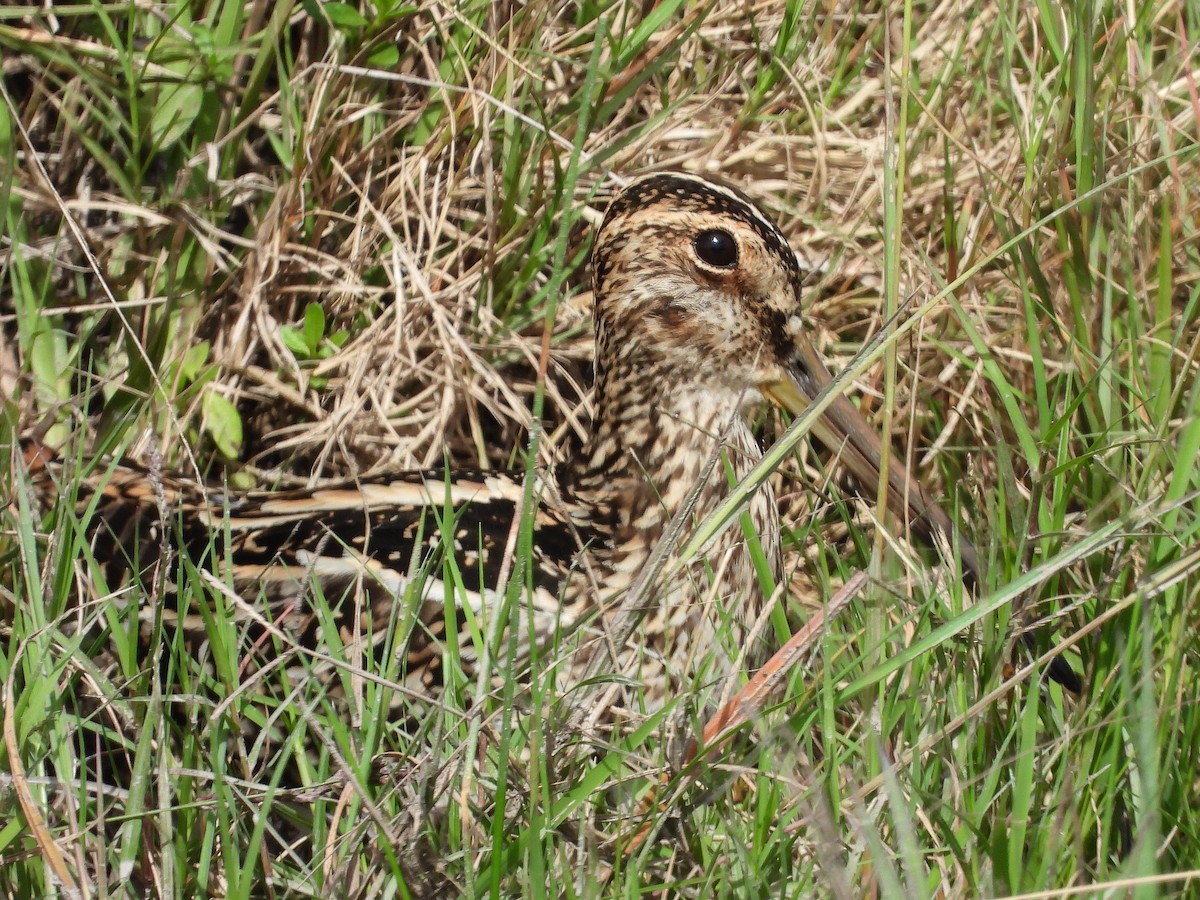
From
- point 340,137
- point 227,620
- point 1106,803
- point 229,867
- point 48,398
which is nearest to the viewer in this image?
point 229,867

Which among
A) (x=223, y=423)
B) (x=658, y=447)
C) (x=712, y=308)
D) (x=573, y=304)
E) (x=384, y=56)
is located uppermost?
(x=384, y=56)

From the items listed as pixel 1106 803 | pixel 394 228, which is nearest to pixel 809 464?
pixel 394 228

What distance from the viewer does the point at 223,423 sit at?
2.81 meters

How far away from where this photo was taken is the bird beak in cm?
229

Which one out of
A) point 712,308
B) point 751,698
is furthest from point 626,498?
point 751,698

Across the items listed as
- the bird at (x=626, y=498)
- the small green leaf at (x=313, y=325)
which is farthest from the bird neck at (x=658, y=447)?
the small green leaf at (x=313, y=325)

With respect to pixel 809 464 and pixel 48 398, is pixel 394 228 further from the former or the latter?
pixel 809 464

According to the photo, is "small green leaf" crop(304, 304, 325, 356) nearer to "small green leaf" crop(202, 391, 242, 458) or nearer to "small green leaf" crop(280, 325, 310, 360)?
"small green leaf" crop(280, 325, 310, 360)

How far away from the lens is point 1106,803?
5.56 feet

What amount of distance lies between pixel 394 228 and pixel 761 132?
78cm

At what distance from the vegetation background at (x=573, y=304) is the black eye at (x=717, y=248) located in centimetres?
28

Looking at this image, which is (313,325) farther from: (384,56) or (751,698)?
(751,698)

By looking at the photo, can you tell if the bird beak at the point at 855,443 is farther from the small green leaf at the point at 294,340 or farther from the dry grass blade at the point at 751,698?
the small green leaf at the point at 294,340

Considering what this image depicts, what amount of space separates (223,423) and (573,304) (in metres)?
0.73
